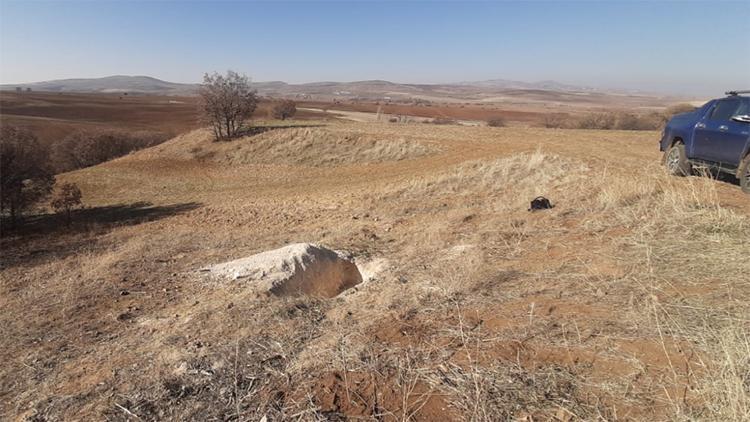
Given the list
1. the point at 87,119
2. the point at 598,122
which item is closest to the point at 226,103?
the point at 598,122

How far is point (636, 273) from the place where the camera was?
15.2 ft

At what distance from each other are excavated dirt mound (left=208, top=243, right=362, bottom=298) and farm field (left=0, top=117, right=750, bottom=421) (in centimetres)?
33

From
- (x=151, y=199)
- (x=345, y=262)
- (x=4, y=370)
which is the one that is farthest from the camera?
(x=151, y=199)

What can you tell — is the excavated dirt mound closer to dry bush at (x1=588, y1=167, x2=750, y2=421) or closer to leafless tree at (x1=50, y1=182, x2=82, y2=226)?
dry bush at (x1=588, y1=167, x2=750, y2=421)

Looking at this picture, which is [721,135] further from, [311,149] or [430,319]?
[311,149]

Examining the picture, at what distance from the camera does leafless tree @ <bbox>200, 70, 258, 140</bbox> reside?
2219 centimetres

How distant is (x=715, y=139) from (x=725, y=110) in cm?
55

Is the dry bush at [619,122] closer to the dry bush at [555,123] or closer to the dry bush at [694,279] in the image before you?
the dry bush at [555,123]

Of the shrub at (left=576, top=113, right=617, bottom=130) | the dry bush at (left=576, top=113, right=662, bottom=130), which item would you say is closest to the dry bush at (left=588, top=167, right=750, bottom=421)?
the dry bush at (left=576, top=113, right=662, bottom=130)

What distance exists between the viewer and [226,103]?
72.7ft

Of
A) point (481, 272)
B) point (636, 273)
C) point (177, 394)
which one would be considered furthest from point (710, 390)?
point (177, 394)

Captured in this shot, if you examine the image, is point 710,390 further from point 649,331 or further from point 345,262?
point 345,262

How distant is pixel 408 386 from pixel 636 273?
321 centimetres

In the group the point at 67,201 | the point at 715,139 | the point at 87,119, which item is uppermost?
the point at 715,139
